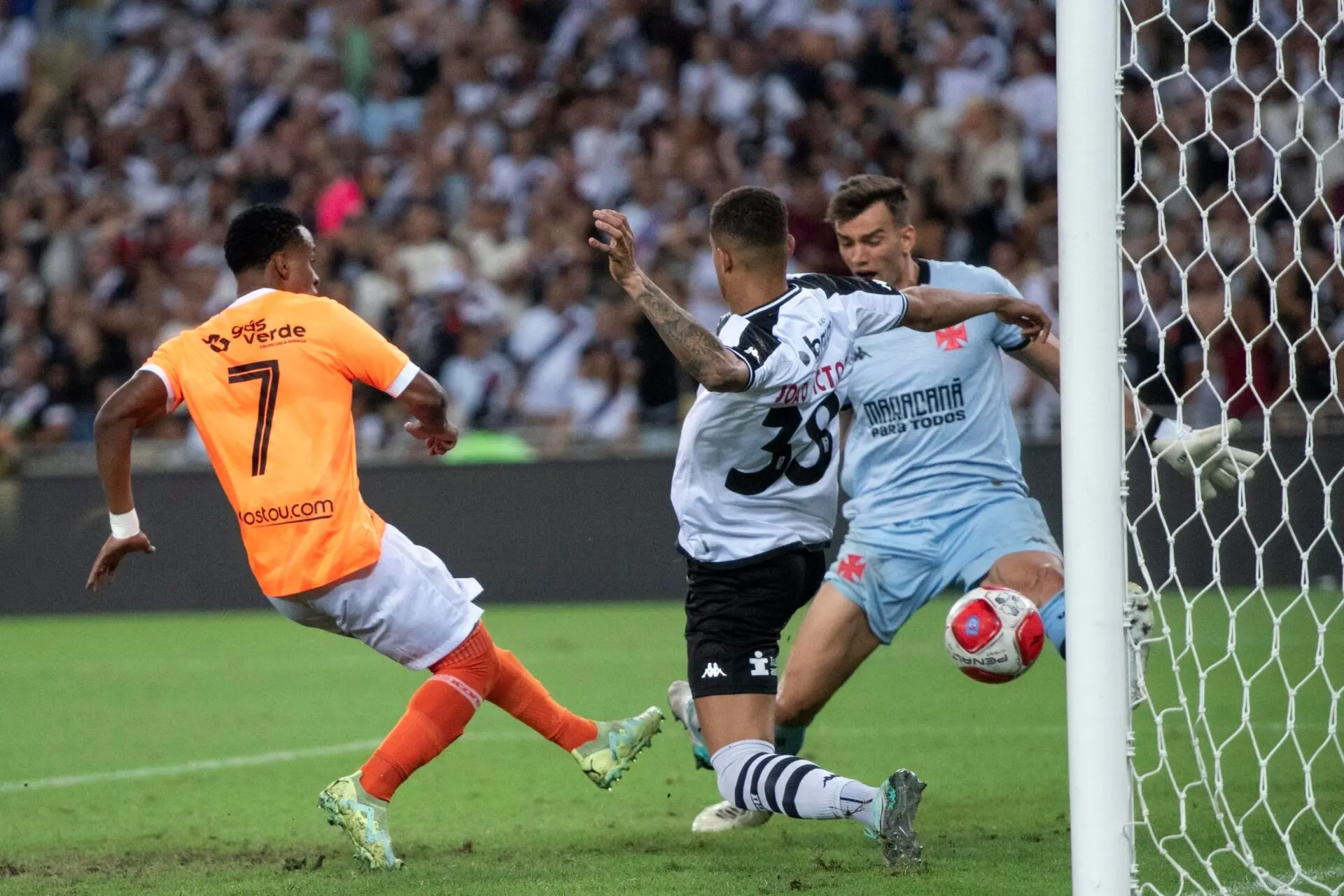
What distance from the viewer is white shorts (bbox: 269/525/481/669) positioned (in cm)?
498

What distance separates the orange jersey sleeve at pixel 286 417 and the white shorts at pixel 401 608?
7 cm

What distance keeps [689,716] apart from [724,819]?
37cm

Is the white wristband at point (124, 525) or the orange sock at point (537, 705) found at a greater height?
the white wristband at point (124, 525)

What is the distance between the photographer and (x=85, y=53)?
18297 millimetres

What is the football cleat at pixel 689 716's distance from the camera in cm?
546

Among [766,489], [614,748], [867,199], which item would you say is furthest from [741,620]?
[867,199]

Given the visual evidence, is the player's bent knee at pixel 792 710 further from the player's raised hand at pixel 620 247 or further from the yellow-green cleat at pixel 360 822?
the player's raised hand at pixel 620 247

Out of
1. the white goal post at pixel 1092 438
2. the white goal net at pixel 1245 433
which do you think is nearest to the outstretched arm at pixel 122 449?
the white goal post at pixel 1092 438

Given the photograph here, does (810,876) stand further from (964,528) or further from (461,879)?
(964,528)

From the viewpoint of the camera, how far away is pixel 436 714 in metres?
5.09

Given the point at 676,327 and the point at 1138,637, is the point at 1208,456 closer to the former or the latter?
the point at 1138,637

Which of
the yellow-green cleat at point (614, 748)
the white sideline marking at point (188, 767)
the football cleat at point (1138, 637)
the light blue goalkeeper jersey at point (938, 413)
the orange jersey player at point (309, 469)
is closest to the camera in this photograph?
the football cleat at point (1138, 637)

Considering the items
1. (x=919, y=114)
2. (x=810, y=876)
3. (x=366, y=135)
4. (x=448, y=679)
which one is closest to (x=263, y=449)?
(x=448, y=679)

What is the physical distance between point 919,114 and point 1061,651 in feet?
32.7
